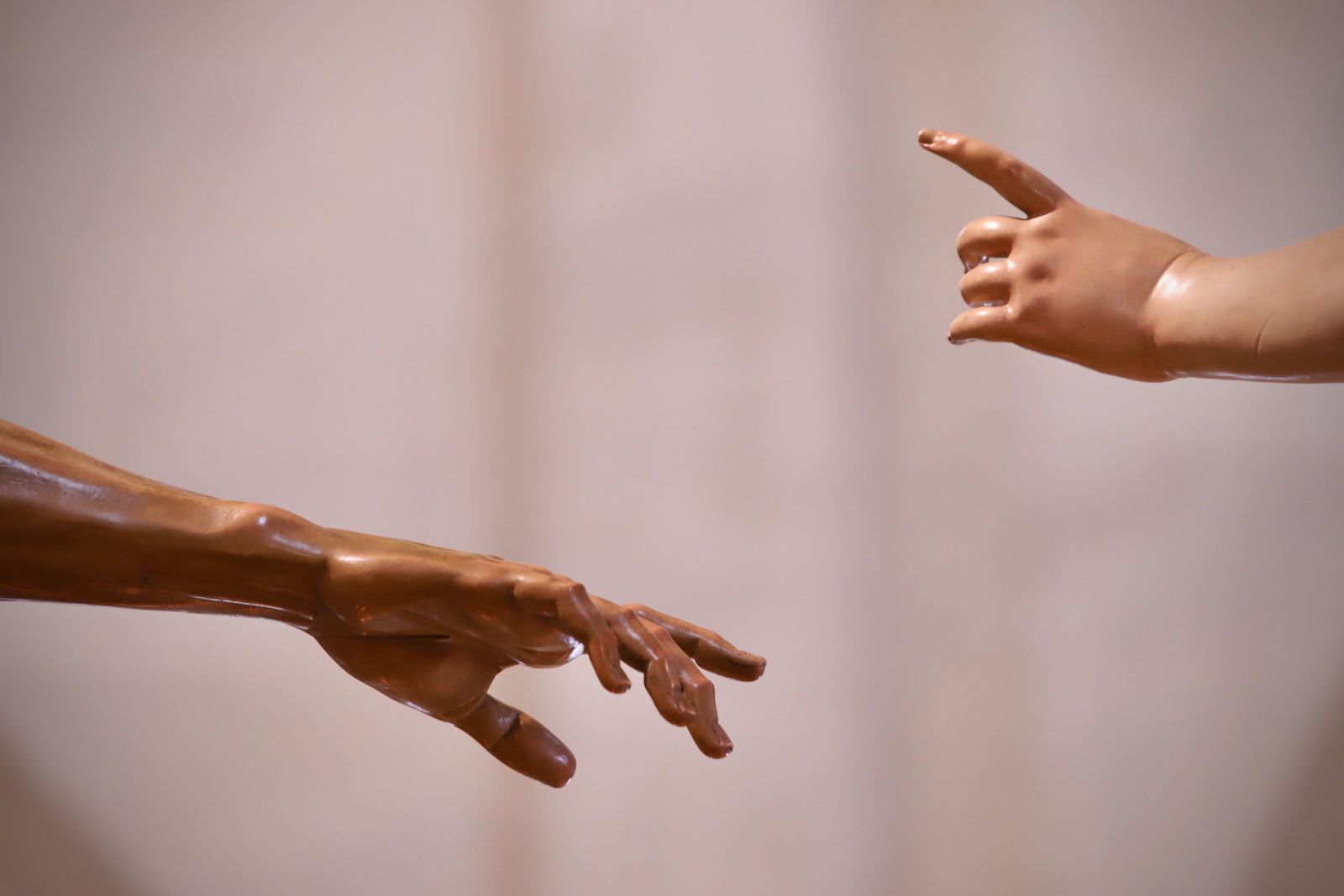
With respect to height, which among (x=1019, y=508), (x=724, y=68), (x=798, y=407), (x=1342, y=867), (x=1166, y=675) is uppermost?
(x=724, y=68)

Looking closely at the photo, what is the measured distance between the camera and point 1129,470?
2.33 m

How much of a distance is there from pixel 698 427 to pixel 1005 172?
3.73 feet

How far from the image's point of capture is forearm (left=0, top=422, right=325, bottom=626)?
0.91 metres

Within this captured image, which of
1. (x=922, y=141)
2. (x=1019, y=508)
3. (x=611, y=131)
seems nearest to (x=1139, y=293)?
(x=922, y=141)

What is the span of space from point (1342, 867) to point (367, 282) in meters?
1.90

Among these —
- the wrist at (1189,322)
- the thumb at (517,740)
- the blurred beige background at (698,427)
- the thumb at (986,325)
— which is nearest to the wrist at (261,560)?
the thumb at (517,740)

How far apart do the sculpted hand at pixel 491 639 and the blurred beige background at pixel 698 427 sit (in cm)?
118

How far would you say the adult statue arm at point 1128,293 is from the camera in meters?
1.07

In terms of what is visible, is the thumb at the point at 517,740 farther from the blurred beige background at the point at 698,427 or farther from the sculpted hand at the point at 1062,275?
the blurred beige background at the point at 698,427

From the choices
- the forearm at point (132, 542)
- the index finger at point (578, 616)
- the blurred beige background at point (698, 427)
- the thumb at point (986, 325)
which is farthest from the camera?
the blurred beige background at point (698, 427)

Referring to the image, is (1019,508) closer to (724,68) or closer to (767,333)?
(767,333)

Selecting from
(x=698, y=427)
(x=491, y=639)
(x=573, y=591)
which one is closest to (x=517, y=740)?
(x=491, y=639)

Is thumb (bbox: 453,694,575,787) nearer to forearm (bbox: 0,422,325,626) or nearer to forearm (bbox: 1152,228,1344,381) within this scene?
forearm (bbox: 0,422,325,626)

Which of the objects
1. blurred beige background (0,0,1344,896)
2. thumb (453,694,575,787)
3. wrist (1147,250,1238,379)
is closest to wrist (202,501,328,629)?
thumb (453,694,575,787)
